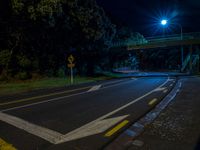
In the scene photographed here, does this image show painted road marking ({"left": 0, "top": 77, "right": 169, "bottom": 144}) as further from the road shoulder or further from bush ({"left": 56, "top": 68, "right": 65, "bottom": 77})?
bush ({"left": 56, "top": 68, "right": 65, "bottom": 77})

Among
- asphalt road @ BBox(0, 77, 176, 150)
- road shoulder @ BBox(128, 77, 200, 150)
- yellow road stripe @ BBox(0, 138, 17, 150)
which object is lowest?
yellow road stripe @ BBox(0, 138, 17, 150)

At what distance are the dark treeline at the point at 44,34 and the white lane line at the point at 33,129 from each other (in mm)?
14051

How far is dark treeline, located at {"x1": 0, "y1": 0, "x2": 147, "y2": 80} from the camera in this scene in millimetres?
19969

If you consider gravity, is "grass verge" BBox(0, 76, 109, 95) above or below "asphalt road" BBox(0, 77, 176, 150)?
below

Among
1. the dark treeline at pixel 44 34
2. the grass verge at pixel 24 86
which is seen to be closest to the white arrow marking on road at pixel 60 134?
the grass verge at pixel 24 86

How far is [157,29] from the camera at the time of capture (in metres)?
77.2

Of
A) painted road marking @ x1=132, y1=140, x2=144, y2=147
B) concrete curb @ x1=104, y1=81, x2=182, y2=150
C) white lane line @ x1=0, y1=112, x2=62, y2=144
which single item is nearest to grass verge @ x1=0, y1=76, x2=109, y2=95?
white lane line @ x1=0, y1=112, x2=62, y2=144

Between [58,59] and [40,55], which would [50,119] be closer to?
[40,55]

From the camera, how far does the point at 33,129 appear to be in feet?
17.0

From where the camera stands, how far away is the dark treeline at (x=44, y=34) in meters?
20.0

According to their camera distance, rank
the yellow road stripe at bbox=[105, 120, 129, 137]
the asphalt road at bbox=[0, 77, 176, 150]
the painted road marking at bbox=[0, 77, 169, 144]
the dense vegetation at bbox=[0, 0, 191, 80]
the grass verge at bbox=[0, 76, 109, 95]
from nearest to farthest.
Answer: the asphalt road at bbox=[0, 77, 176, 150] < the painted road marking at bbox=[0, 77, 169, 144] < the yellow road stripe at bbox=[105, 120, 129, 137] < the grass verge at bbox=[0, 76, 109, 95] < the dense vegetation at bbox=[0, 0, 191, 80]

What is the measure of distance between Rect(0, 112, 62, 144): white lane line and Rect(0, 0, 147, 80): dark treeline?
46.1 ft

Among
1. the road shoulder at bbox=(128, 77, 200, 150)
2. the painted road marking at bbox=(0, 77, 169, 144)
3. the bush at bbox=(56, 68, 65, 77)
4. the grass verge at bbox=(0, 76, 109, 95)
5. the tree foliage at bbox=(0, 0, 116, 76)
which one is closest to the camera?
the road shoulder at bbox=(128, 77, 200, 150)

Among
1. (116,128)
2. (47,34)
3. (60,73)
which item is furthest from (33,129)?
(60,73)
